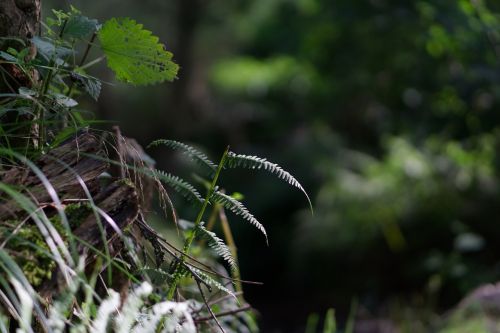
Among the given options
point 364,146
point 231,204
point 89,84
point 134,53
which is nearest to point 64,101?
point 89,84

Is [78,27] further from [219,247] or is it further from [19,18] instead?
[219,247]

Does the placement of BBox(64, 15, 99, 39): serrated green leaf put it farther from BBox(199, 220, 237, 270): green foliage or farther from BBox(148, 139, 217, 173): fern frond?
BBox(199, 220, 237, 270): green foliage

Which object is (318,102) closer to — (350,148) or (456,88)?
(350,148)

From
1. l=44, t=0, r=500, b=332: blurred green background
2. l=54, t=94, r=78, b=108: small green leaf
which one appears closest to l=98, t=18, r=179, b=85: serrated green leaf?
l=54, t=94, r=78, b=108: small green leaf

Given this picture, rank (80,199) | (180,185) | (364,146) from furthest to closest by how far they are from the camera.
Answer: (364,146) → (180,185) → (80,199)

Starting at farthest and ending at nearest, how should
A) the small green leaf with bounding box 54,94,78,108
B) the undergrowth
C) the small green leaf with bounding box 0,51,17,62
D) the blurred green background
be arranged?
the blurred green background → the small green leaf with bounding box 54,94,78,108 → the small green leaf with bounding box 0,51,17,62 → the undergrowth
